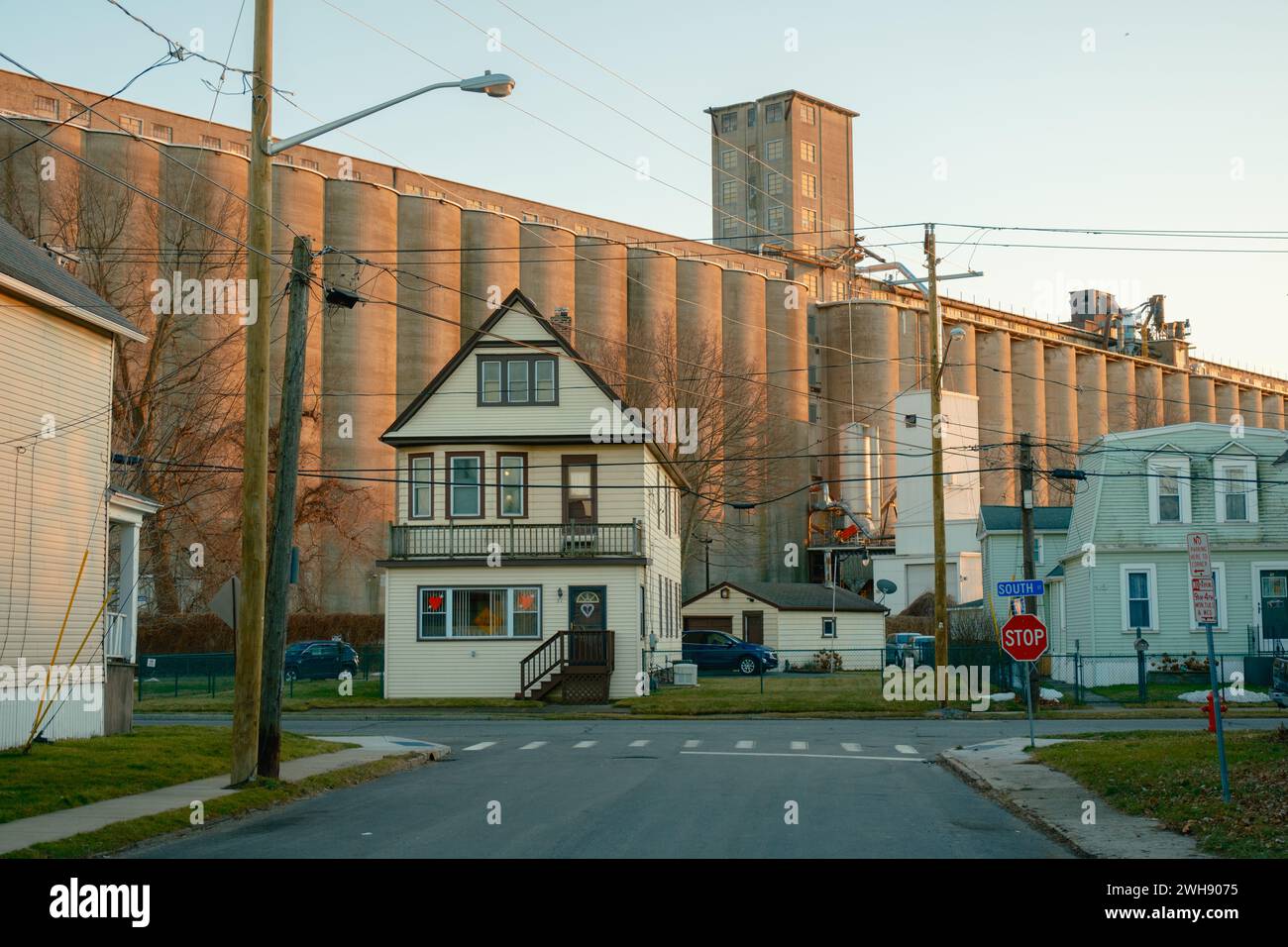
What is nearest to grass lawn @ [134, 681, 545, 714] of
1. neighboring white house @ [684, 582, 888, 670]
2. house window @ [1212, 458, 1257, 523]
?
neighboring white house @ [684, 582, 888, 670]

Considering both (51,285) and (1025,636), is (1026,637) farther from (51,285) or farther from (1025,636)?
(51,285)

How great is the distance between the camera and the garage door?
62.2m

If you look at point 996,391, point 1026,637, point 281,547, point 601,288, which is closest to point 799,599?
point 601,288

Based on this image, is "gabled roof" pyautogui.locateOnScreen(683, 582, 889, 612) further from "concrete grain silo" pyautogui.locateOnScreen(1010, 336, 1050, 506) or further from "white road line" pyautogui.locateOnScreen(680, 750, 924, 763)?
"concrete grain silo" pyautogui.locateOnScreen(1010, 336, 1050, 506)

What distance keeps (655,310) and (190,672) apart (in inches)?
1835

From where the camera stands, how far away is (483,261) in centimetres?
8269

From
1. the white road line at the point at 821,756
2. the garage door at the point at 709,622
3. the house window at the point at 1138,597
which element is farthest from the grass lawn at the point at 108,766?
the garage door at the point at 709,622

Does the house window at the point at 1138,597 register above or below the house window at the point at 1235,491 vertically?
below

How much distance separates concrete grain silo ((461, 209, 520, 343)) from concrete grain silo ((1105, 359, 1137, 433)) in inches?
2493

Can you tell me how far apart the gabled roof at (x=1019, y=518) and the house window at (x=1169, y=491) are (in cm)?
926

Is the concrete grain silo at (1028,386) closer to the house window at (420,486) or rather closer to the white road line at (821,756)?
the house window at (420,486)

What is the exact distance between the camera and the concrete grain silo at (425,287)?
78.0 meters
